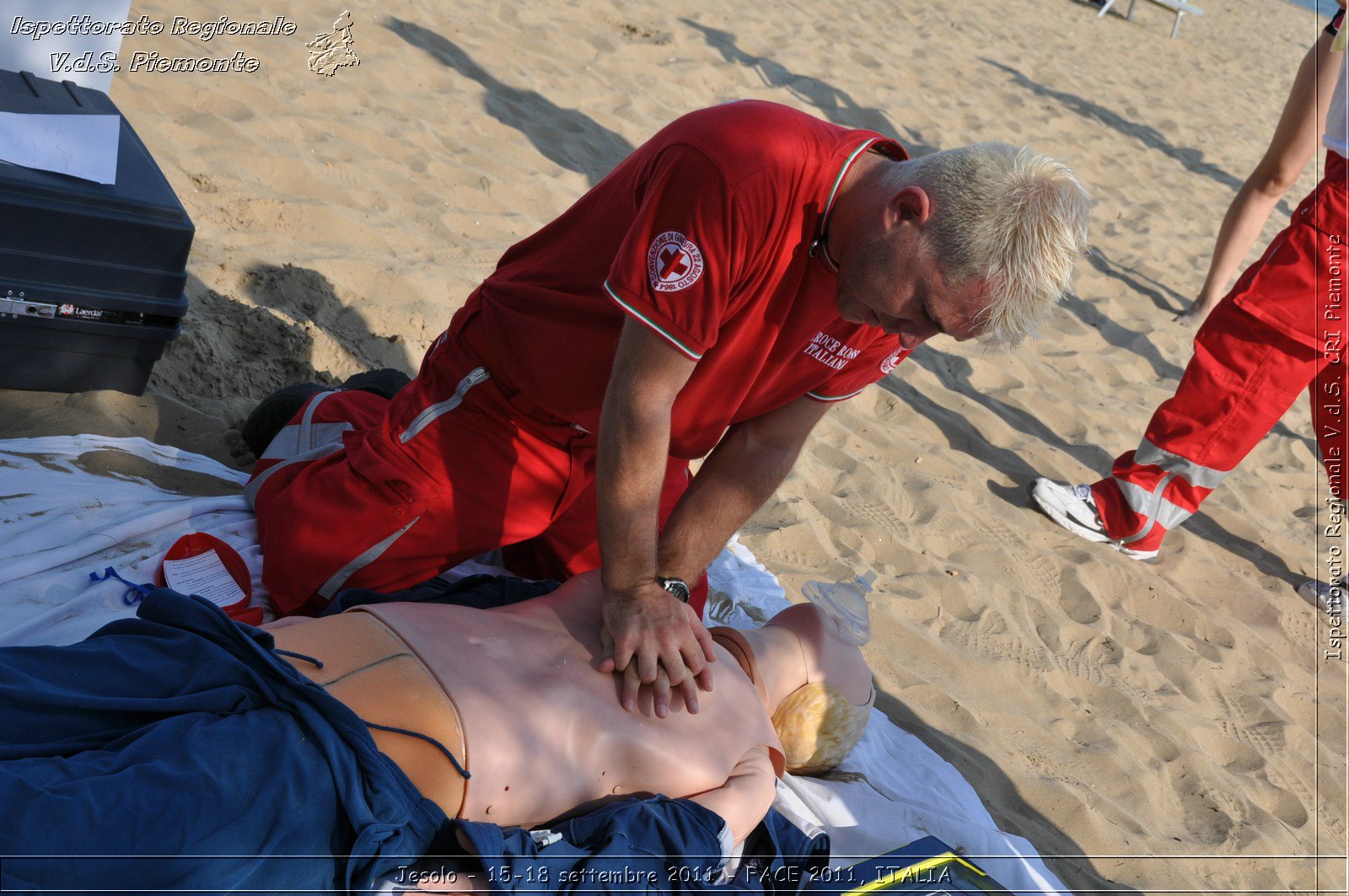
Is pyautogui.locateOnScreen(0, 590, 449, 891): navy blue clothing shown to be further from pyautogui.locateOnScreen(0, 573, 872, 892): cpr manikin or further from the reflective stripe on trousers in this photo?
the reflective stripe on trousers

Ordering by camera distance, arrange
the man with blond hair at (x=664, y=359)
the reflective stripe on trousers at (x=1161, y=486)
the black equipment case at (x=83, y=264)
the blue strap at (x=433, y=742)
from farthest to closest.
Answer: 1. the reflective stripe on trousers at (x=1161, y=486)
2. the black equipment case at (x=83, y=264)
3. the man with blond hair at (x=664, y=359)
4. the blue strap at (x=433, y=742)

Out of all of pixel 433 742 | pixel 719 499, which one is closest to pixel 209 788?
pixel 433 742

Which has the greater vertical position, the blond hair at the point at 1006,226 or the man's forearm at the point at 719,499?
the blond hair at the point at 1006,226

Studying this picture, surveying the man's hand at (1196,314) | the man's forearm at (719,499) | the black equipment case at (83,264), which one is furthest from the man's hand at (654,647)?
the man's hand at (1196,314)

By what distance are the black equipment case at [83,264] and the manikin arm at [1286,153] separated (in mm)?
3359

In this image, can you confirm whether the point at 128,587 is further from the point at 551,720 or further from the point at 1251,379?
the point at 1251,379

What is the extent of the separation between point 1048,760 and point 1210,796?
1.41 ft

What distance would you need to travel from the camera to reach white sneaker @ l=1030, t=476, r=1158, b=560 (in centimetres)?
372

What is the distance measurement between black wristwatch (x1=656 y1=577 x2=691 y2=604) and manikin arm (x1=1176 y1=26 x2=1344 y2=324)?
8.94ft

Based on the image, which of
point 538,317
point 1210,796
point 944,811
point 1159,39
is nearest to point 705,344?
point 538,317

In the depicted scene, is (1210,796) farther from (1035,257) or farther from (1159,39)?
(1159,39)

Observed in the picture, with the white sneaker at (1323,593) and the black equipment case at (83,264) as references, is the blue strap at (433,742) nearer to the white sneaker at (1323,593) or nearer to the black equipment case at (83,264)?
the black equipment case at (83,264)

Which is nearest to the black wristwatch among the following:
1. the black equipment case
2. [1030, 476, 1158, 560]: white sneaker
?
the black equipment case

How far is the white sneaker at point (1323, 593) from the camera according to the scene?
3.71m
